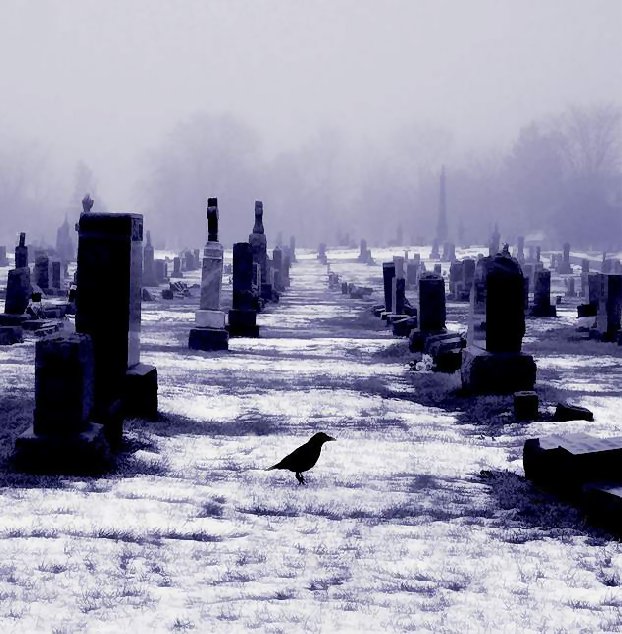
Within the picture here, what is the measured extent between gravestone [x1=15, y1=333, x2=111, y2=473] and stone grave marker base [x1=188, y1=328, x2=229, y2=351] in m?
9.81

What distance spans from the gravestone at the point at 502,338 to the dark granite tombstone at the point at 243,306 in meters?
9.06

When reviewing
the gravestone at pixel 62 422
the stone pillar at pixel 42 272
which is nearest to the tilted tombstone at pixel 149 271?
the stone pillar at pixel 42 272

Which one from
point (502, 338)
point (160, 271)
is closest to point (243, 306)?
point (502, 338)

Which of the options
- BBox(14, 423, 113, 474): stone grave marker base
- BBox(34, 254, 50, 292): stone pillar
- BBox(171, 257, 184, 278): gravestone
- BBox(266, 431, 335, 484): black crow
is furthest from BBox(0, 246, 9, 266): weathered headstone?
BBox(266, 431, 335, 484): black crow

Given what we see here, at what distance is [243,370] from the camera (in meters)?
13.7

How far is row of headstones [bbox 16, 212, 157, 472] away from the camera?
21.7 feet

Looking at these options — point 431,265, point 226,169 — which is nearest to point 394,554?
point 431,265

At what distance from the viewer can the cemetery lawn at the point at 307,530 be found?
3930 mm

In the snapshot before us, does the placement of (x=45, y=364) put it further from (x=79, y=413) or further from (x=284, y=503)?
(x=284, y=503)

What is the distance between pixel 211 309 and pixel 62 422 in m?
10.3

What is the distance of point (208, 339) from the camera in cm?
1669

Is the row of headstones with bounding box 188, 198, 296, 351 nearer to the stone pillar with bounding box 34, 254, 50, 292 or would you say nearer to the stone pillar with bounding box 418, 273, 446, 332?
the stone pillar with bounding box 418, 273, 446, 332

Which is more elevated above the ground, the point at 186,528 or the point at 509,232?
the point at 509,232

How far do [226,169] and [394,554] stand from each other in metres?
121
